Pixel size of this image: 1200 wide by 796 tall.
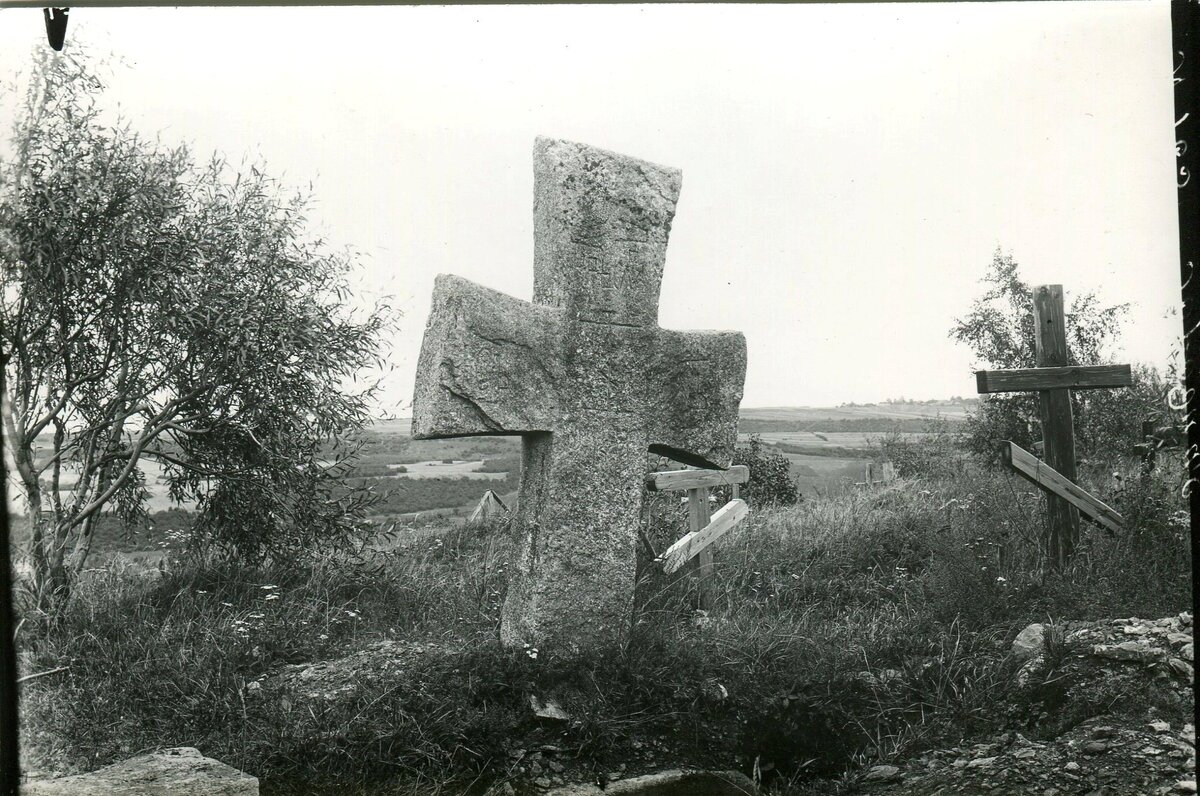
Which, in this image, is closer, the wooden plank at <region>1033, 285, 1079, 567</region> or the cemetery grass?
the cemetery grass

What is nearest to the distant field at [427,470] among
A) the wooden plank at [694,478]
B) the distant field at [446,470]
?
the distant field at [446,470]

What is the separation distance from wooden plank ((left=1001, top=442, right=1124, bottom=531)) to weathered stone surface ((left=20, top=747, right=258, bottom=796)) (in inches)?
191

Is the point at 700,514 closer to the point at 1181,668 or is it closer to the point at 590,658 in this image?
the point at 590,658

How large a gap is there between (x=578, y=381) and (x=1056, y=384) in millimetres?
3646

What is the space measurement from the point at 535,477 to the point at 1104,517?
4022 mm

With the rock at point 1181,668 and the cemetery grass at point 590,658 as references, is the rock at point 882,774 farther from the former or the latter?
the rock at point 1181,668

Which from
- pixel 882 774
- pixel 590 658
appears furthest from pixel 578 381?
pixel 882 774

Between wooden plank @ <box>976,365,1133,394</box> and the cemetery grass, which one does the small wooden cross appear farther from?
the cemetery grass

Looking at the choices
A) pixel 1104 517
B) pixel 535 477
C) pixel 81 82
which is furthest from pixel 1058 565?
pixel 81 82

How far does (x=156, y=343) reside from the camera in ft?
14.0

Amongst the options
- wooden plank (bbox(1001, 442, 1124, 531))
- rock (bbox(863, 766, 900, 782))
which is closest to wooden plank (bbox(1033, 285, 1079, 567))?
wooden plank (bbox(1001, 442, 1124, 531))

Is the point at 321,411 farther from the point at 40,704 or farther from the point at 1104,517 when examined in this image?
the point at 1104,517

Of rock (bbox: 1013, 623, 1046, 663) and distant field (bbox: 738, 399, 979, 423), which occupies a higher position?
distant field (bbox: 738, 399, 979, 423)

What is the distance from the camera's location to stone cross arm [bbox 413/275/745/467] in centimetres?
361
